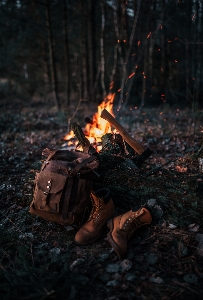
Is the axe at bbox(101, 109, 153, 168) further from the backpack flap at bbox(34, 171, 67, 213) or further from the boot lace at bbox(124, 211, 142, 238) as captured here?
the backpack flap at bbox(34, 171, 67, 213)

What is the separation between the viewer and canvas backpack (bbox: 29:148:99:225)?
331cm

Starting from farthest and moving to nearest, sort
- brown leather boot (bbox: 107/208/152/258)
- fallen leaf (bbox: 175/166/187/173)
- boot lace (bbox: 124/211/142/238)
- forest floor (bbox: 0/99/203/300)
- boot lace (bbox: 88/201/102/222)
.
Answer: fallen leaf (bbox: 175/166/187/173), boot lace (bbox: 88/201/102/222), boot lace (bbox: 124/211/142/238), brown leather boot (bbox: 107/208/152/258), forest floor (bbox: 0/99/203/300)

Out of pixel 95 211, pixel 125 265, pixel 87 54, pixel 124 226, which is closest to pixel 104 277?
pixel 125 265

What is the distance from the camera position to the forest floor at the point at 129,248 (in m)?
2.48

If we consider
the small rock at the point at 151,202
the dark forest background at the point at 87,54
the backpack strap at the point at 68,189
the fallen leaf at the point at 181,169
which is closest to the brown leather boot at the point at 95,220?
the backpack strap at the point at 68,189

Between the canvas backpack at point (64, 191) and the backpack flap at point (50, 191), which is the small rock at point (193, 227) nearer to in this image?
the canvas backpack at point (64, 191)

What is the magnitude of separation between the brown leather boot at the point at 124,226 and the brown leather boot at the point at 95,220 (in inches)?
4.7

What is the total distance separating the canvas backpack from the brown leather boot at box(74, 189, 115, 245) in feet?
0.53

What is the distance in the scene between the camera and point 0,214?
3906 mm

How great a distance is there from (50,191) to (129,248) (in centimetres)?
116

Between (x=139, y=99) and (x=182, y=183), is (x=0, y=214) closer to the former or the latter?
(x=182, y=183)

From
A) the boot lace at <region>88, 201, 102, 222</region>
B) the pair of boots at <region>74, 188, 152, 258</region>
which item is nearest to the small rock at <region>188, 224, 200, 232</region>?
the pair of boots at <region>74, 188, 152, 258</region>

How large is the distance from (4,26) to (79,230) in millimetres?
13914

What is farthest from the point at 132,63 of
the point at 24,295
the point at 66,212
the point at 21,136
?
the point at 24,295
